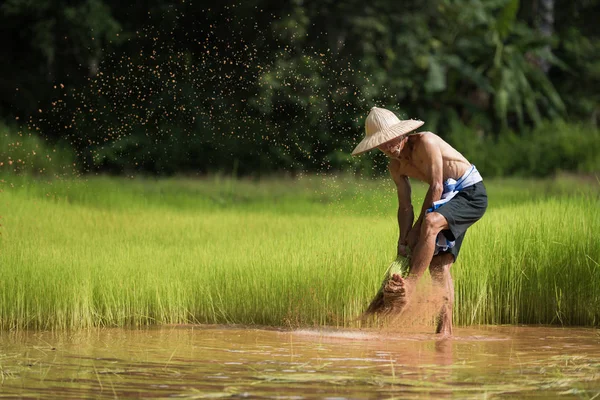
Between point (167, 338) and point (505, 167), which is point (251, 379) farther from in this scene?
point (505, 167)

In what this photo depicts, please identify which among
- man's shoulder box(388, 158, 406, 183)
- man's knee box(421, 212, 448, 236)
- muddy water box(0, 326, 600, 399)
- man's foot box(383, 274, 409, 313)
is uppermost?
man's shoulder box(388, 158, 406, 183)

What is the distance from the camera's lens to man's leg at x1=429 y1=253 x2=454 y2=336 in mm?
6953

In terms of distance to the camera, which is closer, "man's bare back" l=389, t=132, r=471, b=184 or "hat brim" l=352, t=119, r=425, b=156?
"hat brim" l=352, t=119, r=425, b=156

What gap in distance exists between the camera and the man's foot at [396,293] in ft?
21.6

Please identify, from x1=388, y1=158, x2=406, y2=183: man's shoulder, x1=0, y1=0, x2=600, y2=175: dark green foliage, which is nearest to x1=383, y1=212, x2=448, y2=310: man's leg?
x1=388, y1=158, x2=406, y2=183: man's shoulder

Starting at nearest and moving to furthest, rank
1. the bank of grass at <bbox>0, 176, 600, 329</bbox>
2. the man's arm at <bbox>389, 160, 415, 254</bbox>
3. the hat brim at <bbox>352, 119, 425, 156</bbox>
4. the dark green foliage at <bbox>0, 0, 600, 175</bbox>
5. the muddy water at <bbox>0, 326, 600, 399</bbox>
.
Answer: the muddy water at <bbox>0, 326, 600, 399</bbox>, the hat brim at <bbox>352, 119, 425, 156</bbox>, the man's arm at <bbox>389, 160, 415, 254</bbox>, the bank of grass at <bbox>0, 176, 600, 329</bbox>, the dark green foliage at <bbox>0, 0, 600, 175</bbox>

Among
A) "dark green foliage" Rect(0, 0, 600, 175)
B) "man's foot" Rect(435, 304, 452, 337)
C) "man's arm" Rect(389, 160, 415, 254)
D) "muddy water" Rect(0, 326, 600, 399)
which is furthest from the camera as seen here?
"dark green foliage" Rect(0, 0, 600, 175)

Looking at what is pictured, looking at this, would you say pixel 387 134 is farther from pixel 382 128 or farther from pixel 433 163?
pixel 433 163

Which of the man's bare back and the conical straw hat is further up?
the conical straw hat

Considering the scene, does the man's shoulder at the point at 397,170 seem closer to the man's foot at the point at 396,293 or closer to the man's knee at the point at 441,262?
the man's knee at the point at 441,262

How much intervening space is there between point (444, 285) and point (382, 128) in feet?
3.74

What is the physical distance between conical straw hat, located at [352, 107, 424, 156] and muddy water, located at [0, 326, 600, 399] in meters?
1.24

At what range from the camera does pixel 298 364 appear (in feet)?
19.2

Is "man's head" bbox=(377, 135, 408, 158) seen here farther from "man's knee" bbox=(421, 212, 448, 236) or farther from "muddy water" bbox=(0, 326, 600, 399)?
"muddy water" bbox=(0, 326, 600, 399)
